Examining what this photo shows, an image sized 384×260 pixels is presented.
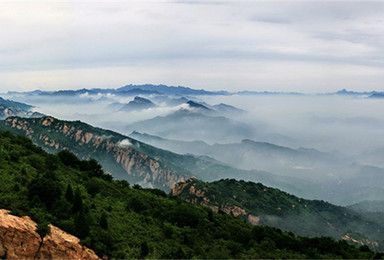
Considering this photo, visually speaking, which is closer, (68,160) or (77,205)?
(77,205)

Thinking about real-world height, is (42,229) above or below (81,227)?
above

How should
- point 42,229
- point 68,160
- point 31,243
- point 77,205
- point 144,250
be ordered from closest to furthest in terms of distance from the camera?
point 31,243 → point 42,229 → point 144,250 → point 77,205 → point 68,160

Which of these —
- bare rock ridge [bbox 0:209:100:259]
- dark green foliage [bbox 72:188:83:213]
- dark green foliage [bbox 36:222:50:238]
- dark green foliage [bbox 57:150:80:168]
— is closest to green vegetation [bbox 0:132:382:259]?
dark green foliage [bbox 72:188:83:213]

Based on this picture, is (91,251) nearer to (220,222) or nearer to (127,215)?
(127,215)

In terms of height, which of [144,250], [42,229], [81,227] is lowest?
[144,250]

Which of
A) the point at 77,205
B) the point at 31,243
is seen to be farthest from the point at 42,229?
the point at 77,205

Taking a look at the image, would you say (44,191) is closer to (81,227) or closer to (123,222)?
(81,227)
